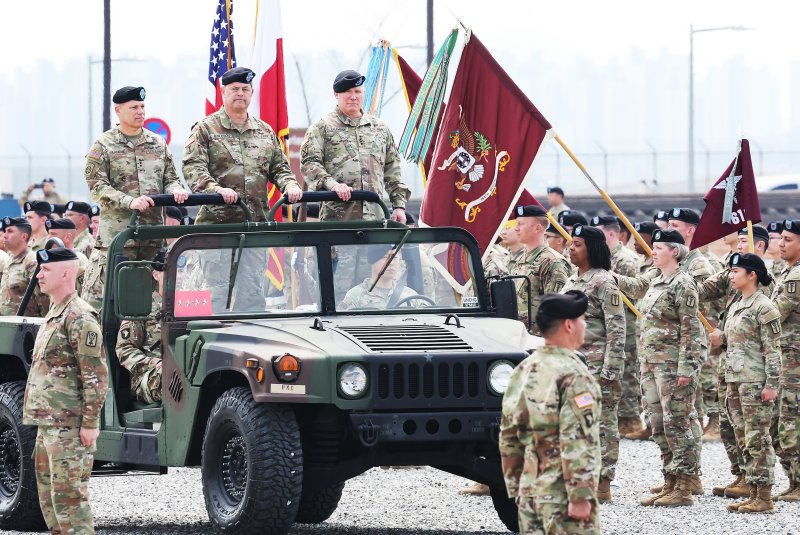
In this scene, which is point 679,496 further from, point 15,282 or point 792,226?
point 15,282

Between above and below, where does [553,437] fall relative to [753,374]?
below

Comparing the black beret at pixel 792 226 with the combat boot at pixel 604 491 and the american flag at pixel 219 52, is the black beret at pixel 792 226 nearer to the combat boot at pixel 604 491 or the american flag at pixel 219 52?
the combat boot at pixel 604 491

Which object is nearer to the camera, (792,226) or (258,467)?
(258,467)

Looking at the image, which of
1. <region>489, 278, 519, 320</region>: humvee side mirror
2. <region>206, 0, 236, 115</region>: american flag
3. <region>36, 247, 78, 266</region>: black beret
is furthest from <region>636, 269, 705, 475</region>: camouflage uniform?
<region>206, 0, 236, 115</region>: american flag

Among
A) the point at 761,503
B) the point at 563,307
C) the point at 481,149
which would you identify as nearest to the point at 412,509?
the point at 761,503

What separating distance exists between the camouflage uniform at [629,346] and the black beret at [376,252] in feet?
16.7

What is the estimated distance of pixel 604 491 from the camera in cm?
1155

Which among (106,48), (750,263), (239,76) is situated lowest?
(750,263)

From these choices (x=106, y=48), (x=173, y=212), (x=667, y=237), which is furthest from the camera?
(x=106, y=48)

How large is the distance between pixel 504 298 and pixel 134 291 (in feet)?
7.51

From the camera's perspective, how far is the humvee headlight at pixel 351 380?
8.80 meters

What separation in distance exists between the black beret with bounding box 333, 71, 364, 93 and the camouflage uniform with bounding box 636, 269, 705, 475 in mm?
2561

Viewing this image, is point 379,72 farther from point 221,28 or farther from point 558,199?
point 558,199

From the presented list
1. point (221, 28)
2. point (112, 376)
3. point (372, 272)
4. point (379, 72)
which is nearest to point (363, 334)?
point (372, 272)
